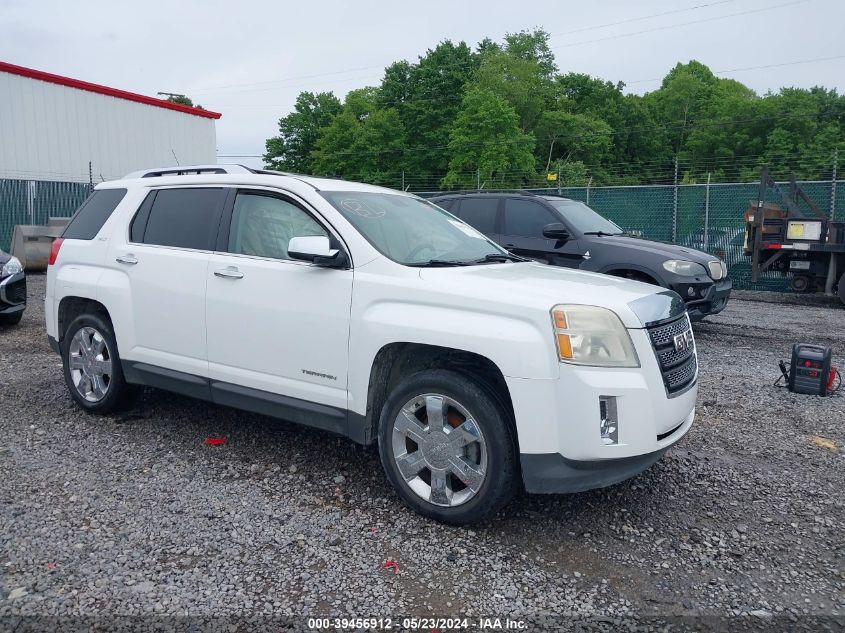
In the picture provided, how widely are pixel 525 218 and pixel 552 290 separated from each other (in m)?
6.14

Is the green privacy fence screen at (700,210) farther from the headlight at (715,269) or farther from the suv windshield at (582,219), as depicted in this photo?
the headlight at (715,269)

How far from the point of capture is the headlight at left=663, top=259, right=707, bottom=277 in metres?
8.69

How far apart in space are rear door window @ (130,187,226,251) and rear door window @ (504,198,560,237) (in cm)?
544

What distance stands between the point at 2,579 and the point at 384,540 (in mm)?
1738

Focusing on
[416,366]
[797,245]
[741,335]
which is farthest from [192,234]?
[797,245]

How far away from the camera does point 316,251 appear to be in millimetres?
4008

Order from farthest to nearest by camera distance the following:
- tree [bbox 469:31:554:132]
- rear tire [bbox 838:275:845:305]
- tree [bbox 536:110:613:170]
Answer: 1. tree [bbox 536:110:613:170]
2. tree [bbox 469:31:554:132]
3. rear tire [bbox 838:275:845:305]

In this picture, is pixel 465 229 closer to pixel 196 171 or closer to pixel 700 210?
pixel 196 171

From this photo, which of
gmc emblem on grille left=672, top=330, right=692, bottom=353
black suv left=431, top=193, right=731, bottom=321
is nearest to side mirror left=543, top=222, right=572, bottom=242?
black suv left=431, top=193, right=731, bottom=321

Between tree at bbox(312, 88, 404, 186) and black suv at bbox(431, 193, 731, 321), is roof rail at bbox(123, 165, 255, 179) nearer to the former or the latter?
black suv at bbox(431, 193, 731, 321)

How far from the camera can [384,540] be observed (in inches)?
142

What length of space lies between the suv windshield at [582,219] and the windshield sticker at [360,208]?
5.28 m

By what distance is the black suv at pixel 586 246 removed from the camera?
8.74 metres

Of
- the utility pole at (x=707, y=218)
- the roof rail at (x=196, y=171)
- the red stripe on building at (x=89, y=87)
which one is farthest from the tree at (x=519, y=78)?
the roof rail at (x=196, y=171)
